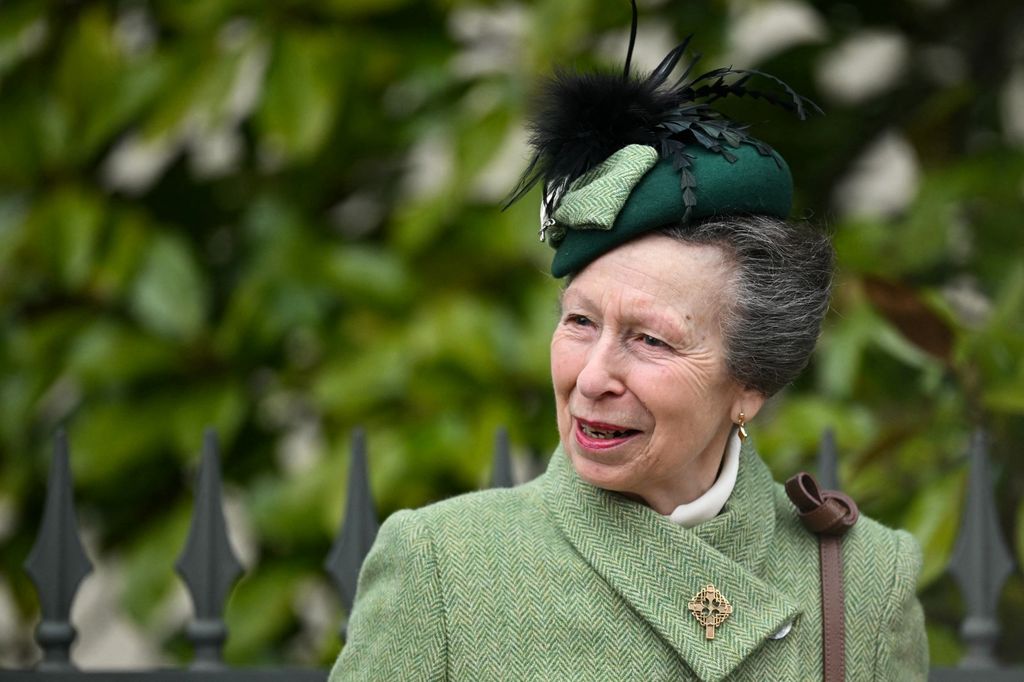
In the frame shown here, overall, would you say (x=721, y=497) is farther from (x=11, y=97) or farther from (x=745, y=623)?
(x=11, y=97)

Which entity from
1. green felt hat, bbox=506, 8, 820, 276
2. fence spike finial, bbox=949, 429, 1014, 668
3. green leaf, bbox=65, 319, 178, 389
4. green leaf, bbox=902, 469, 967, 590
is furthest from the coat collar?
green leaf, bbox=65, 319, 178, 389

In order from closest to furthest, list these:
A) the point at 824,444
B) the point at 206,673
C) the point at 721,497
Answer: the point at 721,497, the point at 206,673, the point at 824,444

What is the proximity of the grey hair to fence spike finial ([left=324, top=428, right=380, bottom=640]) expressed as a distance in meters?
0.70

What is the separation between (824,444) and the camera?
2412 millimetres

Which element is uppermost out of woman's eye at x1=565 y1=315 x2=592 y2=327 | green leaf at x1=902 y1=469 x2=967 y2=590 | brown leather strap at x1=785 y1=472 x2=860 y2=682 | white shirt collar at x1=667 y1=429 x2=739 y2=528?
woman's eye at x1=565 y1=315 x2=592 y2=327

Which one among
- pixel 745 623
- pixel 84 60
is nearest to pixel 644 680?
pixel 745 623

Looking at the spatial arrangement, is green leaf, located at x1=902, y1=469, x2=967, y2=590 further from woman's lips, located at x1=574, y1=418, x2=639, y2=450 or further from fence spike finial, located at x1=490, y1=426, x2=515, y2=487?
woman's lips, located at x1=574, y1=418, x2=639, y2=450

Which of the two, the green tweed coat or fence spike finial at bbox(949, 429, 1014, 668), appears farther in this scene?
fence spike finial at bbox(949, 429, 1014, 668)

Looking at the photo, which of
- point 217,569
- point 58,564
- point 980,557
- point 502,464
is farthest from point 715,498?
point 58,564

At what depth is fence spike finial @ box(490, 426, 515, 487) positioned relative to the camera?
93.7 inches

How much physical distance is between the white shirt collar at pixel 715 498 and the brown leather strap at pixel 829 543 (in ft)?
0.29

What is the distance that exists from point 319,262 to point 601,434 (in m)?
1.68

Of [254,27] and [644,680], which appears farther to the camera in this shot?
[254,27]

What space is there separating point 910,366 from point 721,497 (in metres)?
1.45
